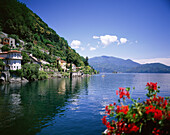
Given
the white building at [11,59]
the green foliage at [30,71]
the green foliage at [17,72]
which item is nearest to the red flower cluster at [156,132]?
the green foliage at [17,72]

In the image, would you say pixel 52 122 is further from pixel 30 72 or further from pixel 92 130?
pixel 30 72

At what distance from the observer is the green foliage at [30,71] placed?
199ft

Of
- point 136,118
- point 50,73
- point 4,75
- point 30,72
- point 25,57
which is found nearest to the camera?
point 136,118

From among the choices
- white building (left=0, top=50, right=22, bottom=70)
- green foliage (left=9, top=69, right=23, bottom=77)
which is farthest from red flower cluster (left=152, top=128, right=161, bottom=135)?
white building (left=0, top=50, right=22, bottom=70)

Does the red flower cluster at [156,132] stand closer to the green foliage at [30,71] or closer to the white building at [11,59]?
the white building at [11,59]

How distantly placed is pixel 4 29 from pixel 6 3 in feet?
89.6

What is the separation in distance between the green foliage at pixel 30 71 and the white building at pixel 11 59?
3173mm

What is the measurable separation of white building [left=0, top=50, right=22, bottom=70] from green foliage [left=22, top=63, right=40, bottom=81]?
10.4 feet

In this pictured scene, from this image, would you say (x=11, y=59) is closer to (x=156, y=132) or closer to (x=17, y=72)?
(x=17, y=72)

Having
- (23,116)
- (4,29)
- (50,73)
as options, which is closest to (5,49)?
(50,73)

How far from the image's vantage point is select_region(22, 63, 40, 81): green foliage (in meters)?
60.6

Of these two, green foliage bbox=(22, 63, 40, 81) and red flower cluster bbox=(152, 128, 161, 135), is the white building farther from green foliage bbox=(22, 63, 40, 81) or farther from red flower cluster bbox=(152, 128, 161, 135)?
red flower cluster bbox=(152, 128, 161, 135)

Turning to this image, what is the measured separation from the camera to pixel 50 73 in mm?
90188

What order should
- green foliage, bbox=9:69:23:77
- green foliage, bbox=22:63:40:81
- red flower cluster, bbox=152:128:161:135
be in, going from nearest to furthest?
red flower cluster, bbox=152:128:161:135 < green foliage, bbox=9:69:23:77 < green foliage, bbox=22:63:40:81
